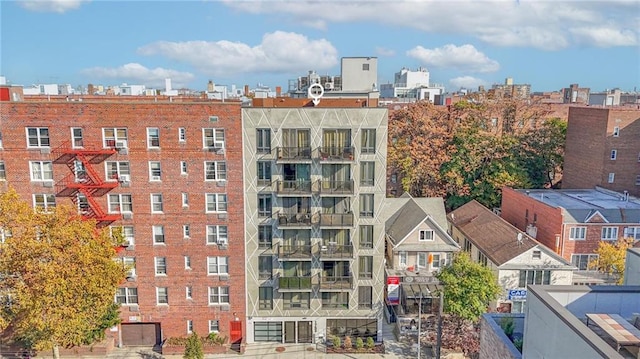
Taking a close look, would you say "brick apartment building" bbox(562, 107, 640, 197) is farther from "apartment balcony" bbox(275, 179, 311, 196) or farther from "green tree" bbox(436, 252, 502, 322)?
"apartment balcony" bbox(275, 179, 311, 196)

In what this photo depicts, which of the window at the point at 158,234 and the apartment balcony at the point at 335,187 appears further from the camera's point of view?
the window at the point at 158,234

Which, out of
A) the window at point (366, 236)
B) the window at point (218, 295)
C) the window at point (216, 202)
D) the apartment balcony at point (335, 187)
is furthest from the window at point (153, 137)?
the window at point (366, 236)

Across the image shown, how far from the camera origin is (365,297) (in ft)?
102

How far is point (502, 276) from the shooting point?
33.2m

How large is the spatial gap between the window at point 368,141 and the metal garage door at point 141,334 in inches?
Result: 758

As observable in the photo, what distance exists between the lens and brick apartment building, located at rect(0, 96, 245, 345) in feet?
93.2

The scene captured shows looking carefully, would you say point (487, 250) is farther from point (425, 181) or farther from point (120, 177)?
point (120, 177)

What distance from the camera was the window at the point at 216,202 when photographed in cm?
2992

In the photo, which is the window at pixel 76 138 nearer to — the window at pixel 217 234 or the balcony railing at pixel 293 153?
the window at pixel 217 234

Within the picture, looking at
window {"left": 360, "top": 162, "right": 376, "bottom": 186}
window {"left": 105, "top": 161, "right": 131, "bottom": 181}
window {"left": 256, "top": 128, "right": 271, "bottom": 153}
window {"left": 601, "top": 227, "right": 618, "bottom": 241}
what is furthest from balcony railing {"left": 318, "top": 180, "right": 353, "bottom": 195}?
window {"left": 601, "top": 227, "right": 618, "bottom": 241}

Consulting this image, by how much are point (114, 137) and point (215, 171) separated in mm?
6826

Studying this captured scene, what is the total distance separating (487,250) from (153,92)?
140 feet

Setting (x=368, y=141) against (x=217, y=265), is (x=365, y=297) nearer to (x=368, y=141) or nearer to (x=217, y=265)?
(x=217, y=265)

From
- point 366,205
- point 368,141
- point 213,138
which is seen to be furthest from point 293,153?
point 366,205
